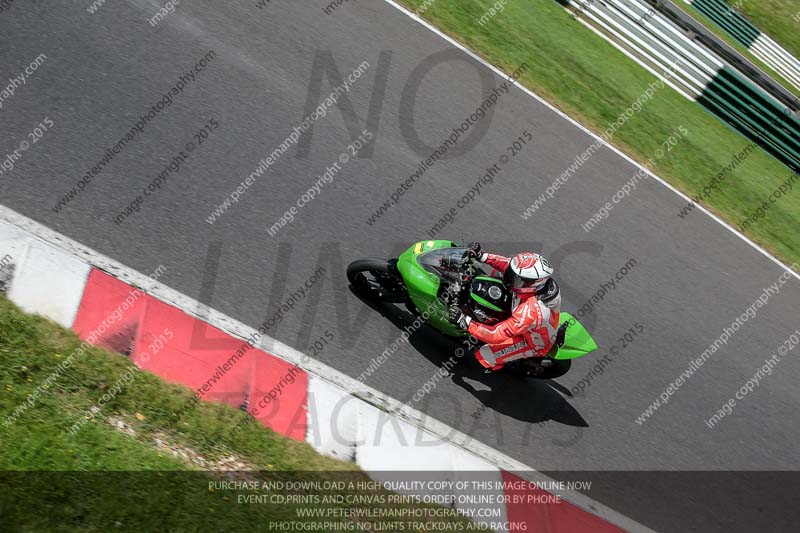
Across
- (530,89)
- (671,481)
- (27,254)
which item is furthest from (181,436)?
(530,89)

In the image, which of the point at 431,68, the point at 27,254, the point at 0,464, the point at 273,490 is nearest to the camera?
the point at 0,464

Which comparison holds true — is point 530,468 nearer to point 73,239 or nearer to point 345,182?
point 345,182

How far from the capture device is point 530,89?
12.3 meters


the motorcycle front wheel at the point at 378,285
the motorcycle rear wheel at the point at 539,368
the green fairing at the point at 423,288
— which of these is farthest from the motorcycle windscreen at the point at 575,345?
the motorcycle front wheel at the point at 378,285

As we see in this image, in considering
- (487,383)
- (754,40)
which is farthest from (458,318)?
(754,40)

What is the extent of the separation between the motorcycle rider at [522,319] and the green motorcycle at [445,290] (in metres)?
0.15

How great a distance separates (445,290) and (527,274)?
0.90m

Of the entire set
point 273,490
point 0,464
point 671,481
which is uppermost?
point 671,481

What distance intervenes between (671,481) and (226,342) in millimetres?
5106

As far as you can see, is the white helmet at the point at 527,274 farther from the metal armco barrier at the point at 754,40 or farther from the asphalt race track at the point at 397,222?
the metal armco barrier at the point at 754,40

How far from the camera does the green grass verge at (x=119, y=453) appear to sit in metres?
4.88

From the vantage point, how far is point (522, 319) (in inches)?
288

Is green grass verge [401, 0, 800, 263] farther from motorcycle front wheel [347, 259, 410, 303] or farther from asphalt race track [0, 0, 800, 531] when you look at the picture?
motorcycle front wheel [347, 259, 410, 303]

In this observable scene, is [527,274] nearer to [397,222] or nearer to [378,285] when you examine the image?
[378,285]
